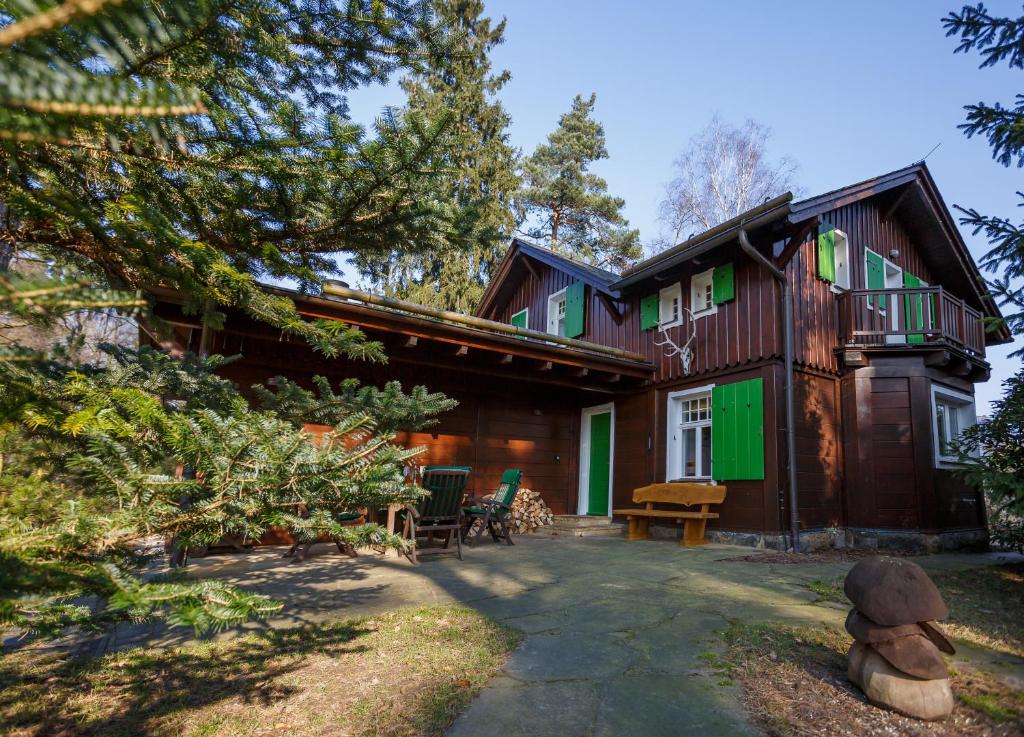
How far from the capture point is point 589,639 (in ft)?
9.43

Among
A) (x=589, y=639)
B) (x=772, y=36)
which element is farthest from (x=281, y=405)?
(x=772, y=36)

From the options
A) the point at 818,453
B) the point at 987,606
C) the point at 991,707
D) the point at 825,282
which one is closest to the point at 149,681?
the point at 991,707

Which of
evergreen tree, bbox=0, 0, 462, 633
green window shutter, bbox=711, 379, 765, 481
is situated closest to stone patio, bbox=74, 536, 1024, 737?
evergreen tree, bbox=0, 0, 462, 633

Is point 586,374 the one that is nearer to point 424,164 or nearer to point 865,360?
point 865,360

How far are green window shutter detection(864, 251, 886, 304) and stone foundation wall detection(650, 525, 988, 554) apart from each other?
4.13 metres

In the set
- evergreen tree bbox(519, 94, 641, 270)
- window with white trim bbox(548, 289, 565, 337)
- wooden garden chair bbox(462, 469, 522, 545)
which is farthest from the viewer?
evergreen tree bbox(519, 94, 641, 270)

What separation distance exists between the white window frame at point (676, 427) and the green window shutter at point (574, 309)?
296 cm

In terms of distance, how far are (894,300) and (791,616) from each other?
7.28 meters

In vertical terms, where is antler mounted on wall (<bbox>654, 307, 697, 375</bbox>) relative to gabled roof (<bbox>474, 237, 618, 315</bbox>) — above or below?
below

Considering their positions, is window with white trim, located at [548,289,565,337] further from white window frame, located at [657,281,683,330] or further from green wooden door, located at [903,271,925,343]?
green wooden door, located at [903,271,925,343]

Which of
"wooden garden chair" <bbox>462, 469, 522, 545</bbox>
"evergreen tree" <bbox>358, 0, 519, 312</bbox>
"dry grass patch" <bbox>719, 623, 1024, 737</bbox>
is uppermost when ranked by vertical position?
"evergreen tree" <bbox>358, 0, 519, 312</bbox>

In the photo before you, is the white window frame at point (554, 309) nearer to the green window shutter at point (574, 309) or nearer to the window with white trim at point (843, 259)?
the green window shutter at point (574, 309)

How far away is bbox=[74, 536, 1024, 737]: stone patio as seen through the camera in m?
2.06

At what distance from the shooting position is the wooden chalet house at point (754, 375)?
285 inches
